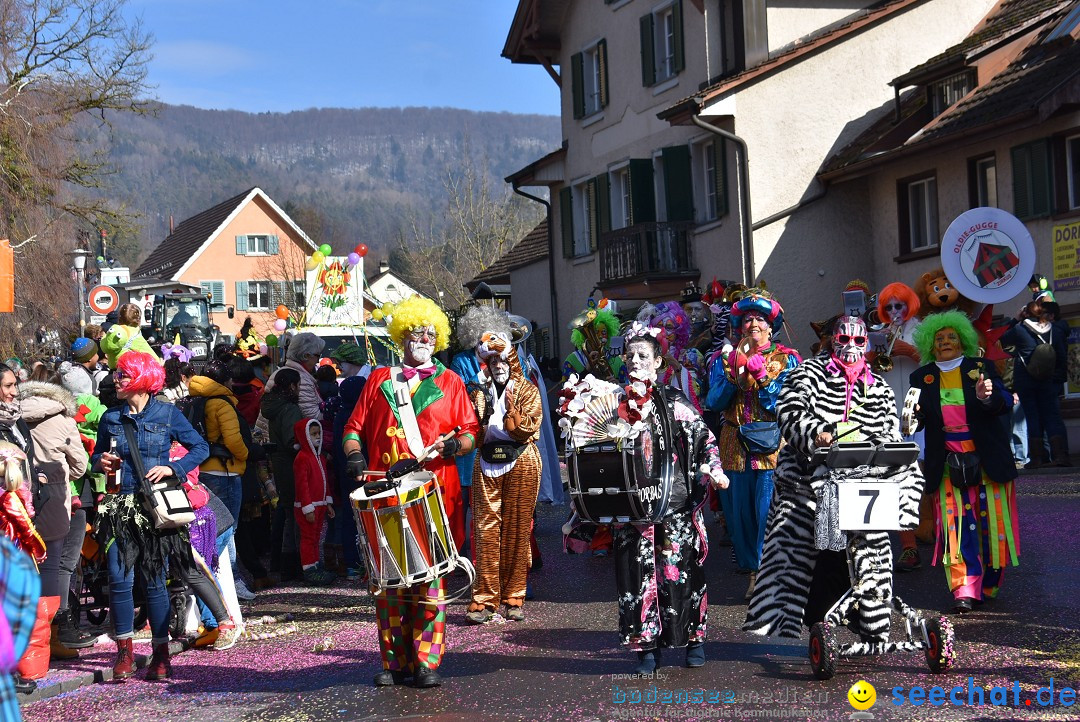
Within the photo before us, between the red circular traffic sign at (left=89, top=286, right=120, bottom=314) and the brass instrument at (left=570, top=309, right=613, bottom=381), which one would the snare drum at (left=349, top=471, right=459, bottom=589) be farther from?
the red circular traffic sign at (left=89, top=286, right=120, bottom=314)

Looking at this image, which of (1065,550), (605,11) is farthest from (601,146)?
(1065,550)

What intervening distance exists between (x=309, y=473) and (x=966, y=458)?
544cm

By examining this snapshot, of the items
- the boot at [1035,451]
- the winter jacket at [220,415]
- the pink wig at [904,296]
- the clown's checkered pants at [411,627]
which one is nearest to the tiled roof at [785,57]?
the boot at [1035,451]

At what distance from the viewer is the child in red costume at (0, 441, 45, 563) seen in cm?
764

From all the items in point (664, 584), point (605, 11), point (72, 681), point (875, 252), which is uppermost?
point (605, 11)

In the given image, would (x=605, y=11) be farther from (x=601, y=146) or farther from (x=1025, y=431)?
(x=1025, y=431)

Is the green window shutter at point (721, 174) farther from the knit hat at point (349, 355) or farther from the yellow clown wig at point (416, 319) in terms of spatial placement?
the yellow clown wig at point (416, 319)

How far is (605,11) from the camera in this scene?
29.4 meters

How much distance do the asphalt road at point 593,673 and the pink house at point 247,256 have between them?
6036cm

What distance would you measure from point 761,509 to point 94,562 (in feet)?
16.2

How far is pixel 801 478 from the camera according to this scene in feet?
24.5

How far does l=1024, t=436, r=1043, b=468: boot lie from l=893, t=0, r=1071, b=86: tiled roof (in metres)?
7.17

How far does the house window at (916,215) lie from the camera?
862 inches

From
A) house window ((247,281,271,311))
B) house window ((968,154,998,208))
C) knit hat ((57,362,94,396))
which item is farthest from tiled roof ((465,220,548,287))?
house window ((247,281,271,311))
